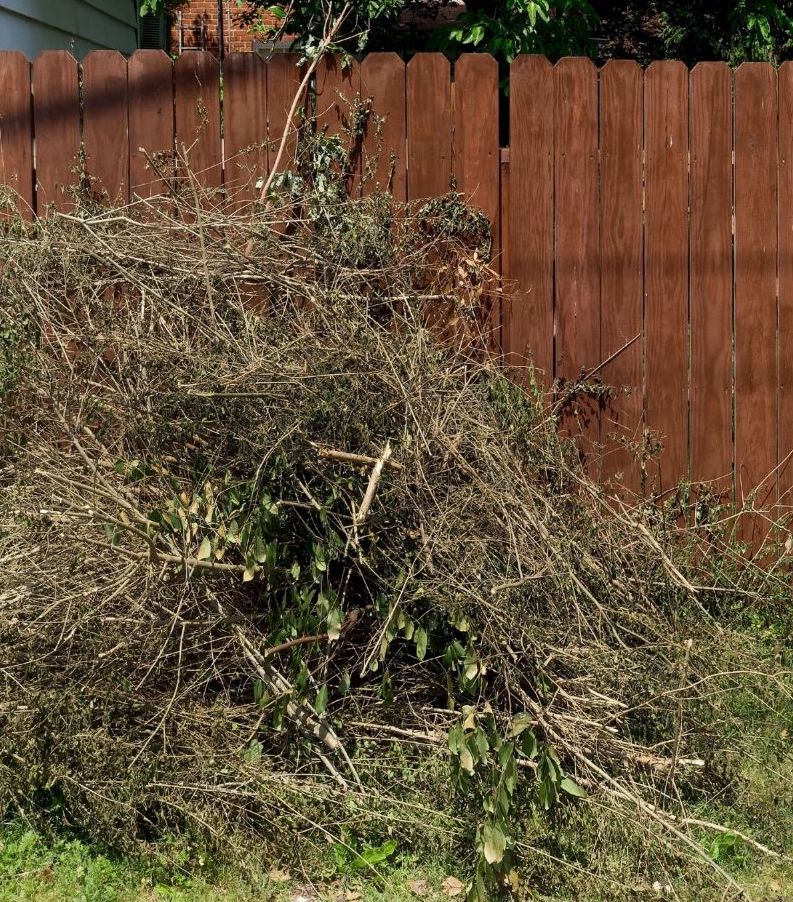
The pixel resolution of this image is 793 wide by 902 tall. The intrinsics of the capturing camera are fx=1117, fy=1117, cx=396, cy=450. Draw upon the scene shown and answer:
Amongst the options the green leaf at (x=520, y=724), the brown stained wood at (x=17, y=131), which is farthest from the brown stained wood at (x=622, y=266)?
the brown stained wood at (x=17, y=131)

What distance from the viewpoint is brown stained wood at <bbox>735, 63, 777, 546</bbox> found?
15.9 ft

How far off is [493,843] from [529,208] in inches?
107

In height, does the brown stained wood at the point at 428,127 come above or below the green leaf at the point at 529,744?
above

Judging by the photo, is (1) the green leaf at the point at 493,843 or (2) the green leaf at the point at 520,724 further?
(2) the green leaf at the point at 520,724

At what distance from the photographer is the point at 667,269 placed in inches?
191

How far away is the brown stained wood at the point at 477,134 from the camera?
15.3 ft

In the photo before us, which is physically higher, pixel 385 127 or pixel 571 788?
pixel 385 127

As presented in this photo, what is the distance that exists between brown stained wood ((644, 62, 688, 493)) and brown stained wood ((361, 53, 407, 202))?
3.45 ft

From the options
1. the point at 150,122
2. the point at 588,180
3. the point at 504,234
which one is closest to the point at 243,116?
the point at 150,122

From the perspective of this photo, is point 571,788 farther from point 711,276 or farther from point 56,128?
point 56,128

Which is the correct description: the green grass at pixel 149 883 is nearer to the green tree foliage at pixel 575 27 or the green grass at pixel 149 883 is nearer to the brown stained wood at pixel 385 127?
the brown stained wood at pixel 385 127

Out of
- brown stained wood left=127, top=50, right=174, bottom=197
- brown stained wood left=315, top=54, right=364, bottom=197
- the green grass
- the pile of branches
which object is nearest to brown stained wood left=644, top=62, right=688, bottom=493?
the pile of branches

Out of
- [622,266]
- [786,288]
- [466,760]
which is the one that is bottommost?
[466,760]

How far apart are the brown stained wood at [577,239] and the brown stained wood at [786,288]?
836 millimetres
